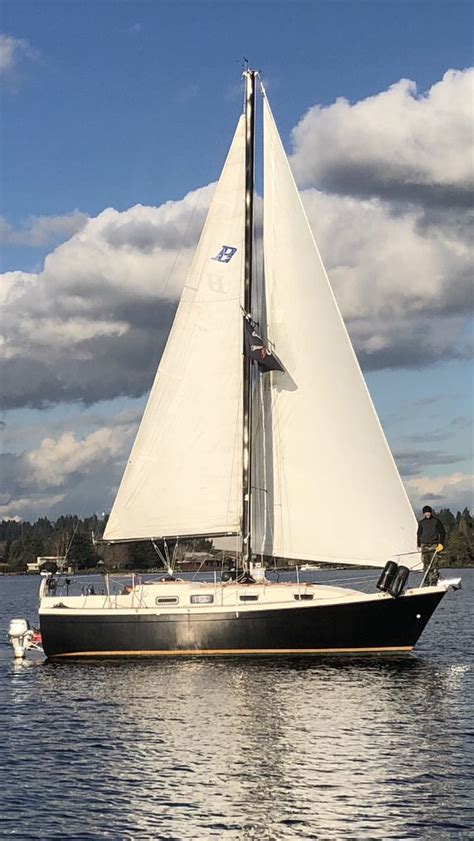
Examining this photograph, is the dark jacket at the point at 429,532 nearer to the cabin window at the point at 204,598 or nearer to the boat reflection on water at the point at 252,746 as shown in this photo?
the boat reflection on water at the point at 252,746

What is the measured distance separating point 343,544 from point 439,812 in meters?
20.8

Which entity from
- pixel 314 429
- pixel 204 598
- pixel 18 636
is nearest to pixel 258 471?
pixel 314 429

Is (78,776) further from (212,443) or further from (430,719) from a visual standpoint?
(212,443)

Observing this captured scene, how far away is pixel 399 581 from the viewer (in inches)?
1569

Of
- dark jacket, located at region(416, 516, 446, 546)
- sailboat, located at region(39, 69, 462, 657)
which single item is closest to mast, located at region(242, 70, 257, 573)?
sailboat, located at region(39, 69, 462, 657)

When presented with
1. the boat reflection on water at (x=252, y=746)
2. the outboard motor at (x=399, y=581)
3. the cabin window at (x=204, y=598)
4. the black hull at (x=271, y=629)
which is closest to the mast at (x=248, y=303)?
the cabin window at (x=204, y=598)

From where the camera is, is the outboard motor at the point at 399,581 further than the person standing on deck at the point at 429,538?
No

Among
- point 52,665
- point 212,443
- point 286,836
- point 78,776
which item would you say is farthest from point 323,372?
point 286,836

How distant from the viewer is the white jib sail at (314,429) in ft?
137

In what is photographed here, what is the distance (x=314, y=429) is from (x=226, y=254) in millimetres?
7859

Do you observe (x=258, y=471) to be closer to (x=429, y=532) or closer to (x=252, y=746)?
(x=429, y=532)

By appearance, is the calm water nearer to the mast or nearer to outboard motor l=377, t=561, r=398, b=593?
outboard motor l=377, t=561, r=398, b=593

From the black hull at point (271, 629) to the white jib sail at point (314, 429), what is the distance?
6.58ft

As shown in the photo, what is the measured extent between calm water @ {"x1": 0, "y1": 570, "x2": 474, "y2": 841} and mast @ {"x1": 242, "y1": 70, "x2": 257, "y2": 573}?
5231 mm
